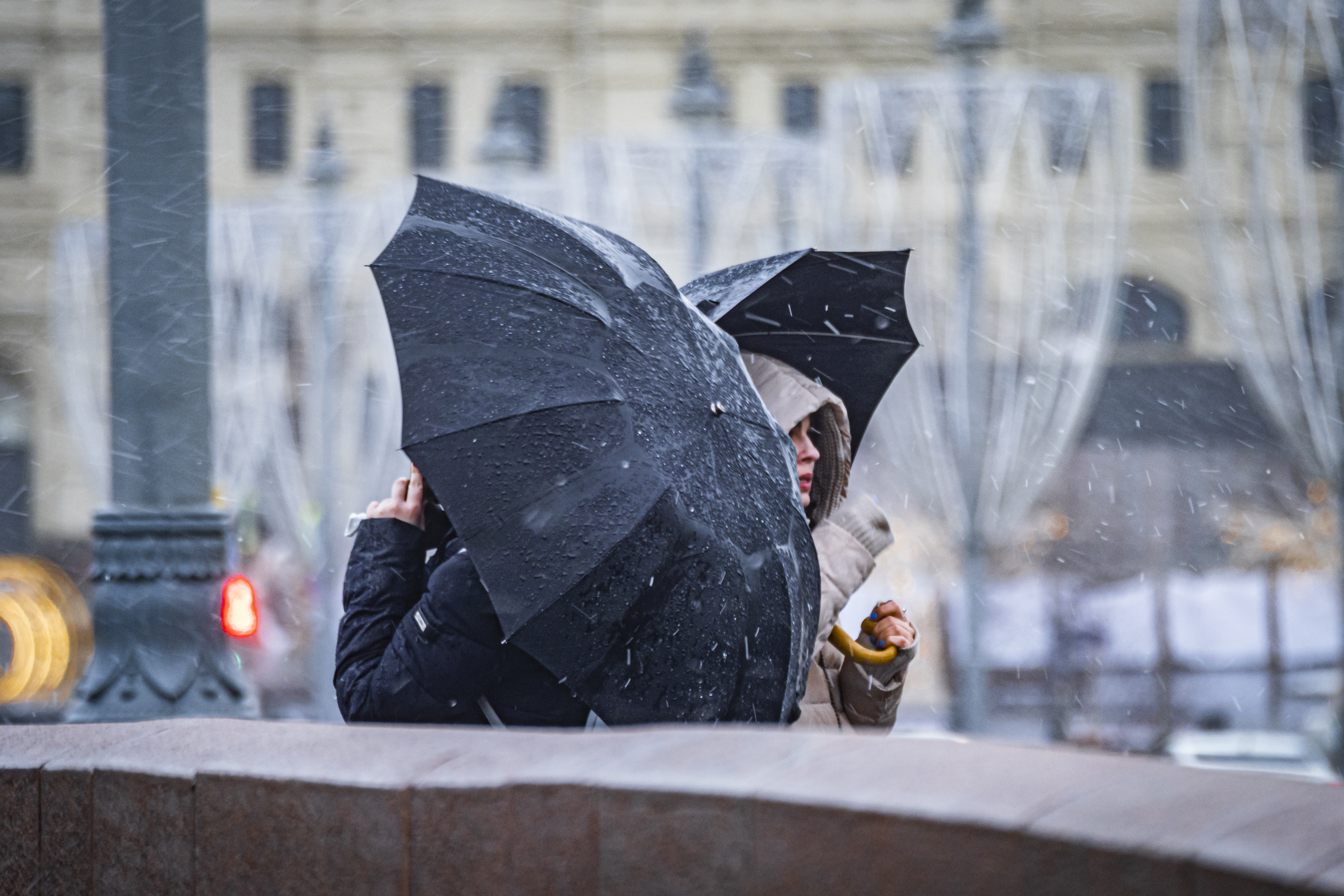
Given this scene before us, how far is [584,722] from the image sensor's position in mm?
2264

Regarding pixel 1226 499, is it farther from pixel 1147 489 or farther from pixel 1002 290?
pixel 1002 290

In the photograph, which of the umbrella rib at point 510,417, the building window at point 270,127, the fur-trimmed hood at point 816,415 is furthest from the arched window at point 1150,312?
the umbrella rib at point 510,417

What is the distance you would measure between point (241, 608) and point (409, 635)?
3.14m

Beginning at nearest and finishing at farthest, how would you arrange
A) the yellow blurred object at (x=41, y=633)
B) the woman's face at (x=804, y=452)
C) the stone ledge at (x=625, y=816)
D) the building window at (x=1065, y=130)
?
1. the stone ledge at (x=625, y=816)
2. the woman's face at (x=804, y=452)
3. the building window at (x=1065, y=130)
4. the yellow blurred object at (x=41, y=633)

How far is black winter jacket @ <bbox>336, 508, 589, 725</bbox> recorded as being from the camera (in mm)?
2104

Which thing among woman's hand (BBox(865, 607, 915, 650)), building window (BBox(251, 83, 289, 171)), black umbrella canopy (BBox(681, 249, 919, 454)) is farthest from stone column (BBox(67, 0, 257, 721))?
building window (BBox(251, 83, 289, 171))

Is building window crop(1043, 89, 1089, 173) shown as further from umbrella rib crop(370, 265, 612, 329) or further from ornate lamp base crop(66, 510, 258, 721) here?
umbrella rib crop(370, 265, 612, 329)

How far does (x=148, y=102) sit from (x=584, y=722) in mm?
2658

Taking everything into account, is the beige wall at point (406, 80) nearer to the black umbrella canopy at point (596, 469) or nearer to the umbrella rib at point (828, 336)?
the umbrella rib at point (828, 336)

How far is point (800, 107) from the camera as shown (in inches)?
912

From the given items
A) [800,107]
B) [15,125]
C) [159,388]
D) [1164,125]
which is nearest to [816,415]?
[159,388]

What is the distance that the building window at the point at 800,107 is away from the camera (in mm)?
22547

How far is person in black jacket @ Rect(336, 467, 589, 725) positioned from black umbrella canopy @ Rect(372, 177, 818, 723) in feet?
0.31

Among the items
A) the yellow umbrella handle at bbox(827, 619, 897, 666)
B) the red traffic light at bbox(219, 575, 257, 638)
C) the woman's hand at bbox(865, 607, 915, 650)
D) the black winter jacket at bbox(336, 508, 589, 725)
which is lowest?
the red traffic light at bbox(219, 575, 257, 638)
